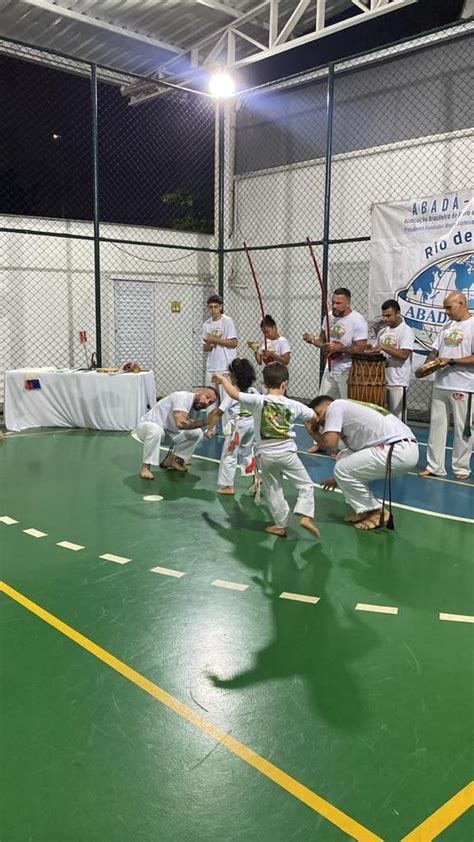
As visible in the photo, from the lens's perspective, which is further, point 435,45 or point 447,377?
point 435,45

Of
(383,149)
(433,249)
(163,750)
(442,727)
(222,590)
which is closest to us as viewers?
(163,750)

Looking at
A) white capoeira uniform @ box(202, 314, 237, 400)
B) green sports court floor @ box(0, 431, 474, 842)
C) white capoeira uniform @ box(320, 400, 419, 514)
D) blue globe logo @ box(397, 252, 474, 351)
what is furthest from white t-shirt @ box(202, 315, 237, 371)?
white capoeira uniform @ box(320, 400, 419, 514)

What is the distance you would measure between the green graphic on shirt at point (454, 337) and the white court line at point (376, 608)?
3.67 meters

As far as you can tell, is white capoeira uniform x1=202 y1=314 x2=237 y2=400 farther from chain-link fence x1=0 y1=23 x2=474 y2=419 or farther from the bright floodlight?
the bright floodlight

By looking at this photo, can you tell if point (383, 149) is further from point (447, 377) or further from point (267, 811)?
point (267, 811)

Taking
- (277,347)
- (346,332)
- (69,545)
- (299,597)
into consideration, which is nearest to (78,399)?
(277,347)

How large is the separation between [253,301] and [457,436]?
6848mm

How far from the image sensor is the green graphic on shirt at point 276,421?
4668 mm

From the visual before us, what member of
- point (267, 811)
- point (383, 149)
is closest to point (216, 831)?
point (267, 811)

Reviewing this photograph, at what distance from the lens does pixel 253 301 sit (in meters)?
12.7

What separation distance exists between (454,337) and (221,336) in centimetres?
309

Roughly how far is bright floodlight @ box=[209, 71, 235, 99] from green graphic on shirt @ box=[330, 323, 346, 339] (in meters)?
5.30

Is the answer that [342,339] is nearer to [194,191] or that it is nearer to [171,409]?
[171,409]

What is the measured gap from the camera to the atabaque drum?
741cm
